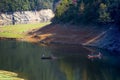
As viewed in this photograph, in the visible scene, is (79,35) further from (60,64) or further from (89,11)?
(60,64)

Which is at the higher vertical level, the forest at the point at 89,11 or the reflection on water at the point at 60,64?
the forest at the point at 89,11

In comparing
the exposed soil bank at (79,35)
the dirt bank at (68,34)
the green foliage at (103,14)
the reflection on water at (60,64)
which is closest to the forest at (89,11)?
the green foliage at (103,14)

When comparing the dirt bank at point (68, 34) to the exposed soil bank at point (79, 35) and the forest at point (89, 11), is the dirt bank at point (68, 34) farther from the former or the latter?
the forest at point (89, 11)

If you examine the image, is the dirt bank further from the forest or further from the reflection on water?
the reflection on water

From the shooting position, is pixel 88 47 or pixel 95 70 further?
pixel 88 47

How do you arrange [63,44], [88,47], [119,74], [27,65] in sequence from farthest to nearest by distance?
[63,44], [88,47], [27,65], [119,74]

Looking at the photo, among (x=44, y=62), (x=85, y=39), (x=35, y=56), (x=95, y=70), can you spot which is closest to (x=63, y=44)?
(x=85, y=39)

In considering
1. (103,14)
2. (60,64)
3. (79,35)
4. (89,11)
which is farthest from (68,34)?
(60,64)

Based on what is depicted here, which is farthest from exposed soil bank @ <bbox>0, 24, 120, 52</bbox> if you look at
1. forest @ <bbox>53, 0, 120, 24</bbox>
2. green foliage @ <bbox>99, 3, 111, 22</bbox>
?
forest @ <bbox>53, 0, 120, 24</bbox>

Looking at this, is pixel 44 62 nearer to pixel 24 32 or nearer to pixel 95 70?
pixel 95 70

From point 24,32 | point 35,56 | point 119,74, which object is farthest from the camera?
point 24,32
